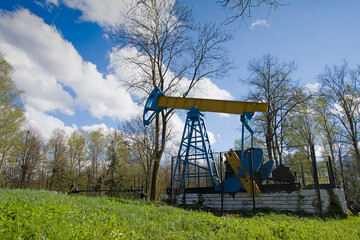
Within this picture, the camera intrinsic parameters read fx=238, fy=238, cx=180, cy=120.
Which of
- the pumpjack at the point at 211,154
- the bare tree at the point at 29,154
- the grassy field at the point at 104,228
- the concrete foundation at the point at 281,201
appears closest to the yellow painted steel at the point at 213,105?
the pumpjack at the point at 211,154

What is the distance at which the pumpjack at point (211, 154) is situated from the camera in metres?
9.35

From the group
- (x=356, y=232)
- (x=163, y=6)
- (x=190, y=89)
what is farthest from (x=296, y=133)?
(x=356, y=232)

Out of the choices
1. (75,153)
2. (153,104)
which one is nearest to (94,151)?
(75,153)

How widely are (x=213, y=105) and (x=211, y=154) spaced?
2434mm

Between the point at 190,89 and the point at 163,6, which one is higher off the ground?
the point at 163,6

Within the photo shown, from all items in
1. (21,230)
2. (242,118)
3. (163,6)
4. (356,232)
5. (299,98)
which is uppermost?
(163,6)

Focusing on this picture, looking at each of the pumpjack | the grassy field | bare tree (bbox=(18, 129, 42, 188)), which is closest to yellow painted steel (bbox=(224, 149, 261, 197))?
the pumpjack

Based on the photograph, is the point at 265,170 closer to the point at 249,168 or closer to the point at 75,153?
the point at 249,168

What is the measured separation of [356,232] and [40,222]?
19.6ft

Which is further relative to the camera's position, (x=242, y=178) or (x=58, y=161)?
(x=58, y=161)

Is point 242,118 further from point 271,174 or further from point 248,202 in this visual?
point 248,202

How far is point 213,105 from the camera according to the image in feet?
38.2

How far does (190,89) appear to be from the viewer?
1454 centimetres

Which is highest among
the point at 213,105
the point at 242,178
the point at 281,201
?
the point at 213,105
